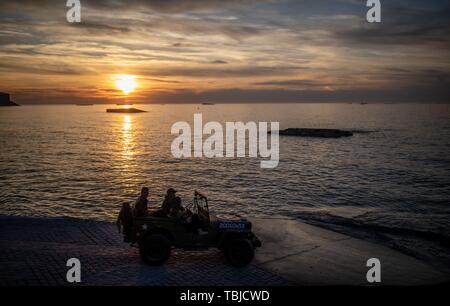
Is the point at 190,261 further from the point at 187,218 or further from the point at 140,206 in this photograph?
the point at 140,206

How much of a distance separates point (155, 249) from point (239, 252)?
7.20 feet

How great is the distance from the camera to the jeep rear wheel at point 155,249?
979 cm

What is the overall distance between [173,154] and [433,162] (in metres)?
31.7

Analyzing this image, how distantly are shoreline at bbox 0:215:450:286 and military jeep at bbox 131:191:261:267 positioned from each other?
344mm

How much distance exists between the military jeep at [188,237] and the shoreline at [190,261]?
34 cm

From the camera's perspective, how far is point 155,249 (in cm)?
984

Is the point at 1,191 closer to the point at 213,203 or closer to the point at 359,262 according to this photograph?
the point at 213,203

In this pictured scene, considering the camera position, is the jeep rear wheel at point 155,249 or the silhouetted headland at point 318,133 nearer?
the jeep rear wheel at point 155,249

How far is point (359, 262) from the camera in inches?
442

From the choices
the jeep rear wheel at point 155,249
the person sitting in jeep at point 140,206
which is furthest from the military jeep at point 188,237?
the person sitting in jeep at point 140,206

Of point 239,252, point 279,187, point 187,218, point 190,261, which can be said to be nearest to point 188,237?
point 187,218

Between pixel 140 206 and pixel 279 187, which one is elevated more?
pixel 140 206

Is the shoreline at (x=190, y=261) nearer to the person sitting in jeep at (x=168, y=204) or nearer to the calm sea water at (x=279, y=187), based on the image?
the person sitting in jeep at (x=168, y=204)
